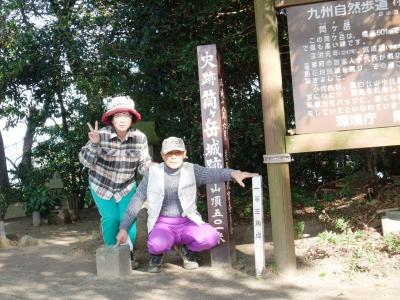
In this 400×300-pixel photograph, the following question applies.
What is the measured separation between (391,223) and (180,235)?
2.33 metres

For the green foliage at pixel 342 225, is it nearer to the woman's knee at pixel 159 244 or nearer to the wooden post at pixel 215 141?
the wooden post at pixel 215 141

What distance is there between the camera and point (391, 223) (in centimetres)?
509

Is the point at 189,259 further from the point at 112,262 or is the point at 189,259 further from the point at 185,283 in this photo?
the point at 112,262

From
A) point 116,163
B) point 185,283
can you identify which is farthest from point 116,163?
point 185,283

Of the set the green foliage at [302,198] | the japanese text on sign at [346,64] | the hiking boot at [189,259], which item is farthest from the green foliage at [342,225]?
the green foliage at [302,198]

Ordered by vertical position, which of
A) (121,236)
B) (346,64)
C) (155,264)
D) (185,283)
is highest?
(346,64)

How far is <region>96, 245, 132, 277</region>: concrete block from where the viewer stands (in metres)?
4.35

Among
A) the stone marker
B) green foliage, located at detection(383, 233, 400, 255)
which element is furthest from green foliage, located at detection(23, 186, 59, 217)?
green foliage, located at detection(383, 233, 400, 255)

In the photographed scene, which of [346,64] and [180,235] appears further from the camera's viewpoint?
[180,235]

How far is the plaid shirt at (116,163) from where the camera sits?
15.3 feet

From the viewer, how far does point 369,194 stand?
22.6 ft

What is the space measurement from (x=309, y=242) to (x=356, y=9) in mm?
2477

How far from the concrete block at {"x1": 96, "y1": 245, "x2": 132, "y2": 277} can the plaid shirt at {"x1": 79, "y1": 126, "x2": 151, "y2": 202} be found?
578 millimetres

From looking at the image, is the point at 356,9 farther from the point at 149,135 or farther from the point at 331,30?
the point at 149,135
